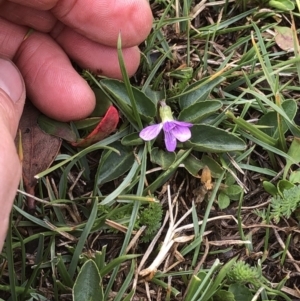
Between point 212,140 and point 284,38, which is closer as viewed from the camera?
point 212,140

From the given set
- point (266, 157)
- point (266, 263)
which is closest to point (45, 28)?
point (266, 157)

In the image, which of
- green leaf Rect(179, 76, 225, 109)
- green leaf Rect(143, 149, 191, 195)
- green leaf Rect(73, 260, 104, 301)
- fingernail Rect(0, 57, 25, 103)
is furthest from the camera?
green leaf Rect(179, 76, 225, 109)

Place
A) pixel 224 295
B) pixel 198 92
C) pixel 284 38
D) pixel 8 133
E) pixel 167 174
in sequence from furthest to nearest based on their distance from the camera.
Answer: pixel 284 38, pixel 198 92, pixel 167 174, pixel 224 295, pixel 8 133

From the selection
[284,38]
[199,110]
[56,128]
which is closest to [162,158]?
[199,110]

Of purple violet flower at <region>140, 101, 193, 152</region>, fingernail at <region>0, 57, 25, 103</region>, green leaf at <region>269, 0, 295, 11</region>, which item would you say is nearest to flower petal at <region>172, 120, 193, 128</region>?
purple violet flower at <region>140, 101, 193, 152</region>

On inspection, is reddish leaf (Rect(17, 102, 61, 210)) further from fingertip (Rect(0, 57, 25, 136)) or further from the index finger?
the index finger

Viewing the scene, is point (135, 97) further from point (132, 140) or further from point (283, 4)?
point (283, 4)

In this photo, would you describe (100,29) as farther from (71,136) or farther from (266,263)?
(266,263)
